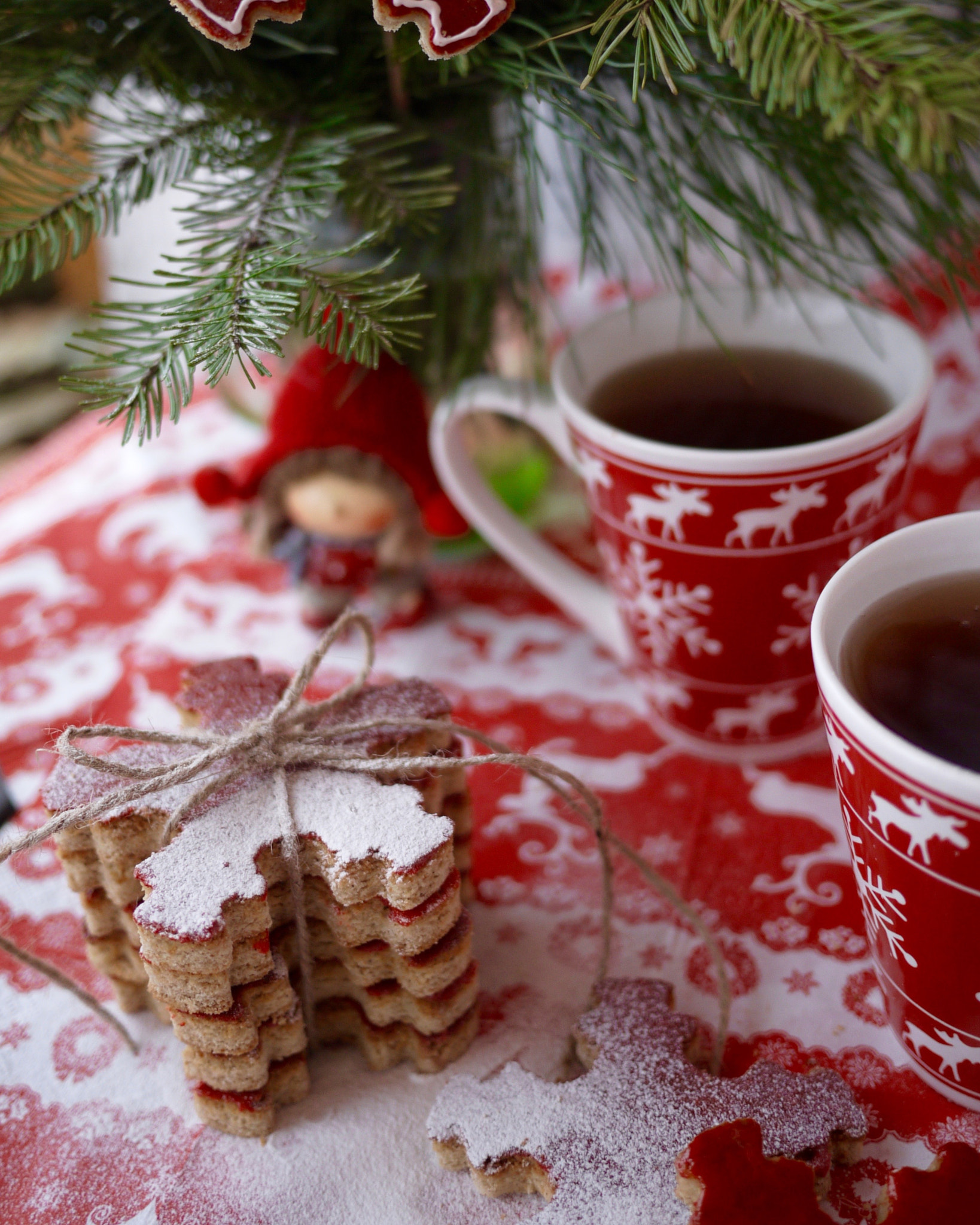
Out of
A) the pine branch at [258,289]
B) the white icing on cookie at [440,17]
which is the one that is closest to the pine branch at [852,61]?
the white icing on cookie at [440,17]

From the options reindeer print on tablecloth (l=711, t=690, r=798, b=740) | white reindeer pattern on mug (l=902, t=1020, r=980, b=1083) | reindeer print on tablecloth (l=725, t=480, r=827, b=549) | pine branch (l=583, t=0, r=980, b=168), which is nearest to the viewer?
pine branch (l=583, t=0, r=980, b=168)

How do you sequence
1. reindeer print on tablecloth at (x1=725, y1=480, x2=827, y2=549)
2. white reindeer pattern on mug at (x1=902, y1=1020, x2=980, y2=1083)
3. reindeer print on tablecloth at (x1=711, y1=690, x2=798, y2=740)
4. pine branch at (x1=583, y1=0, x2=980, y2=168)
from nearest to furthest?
1. pine branch at (x1=583, y1=0, x2=980, y2=168)
2. white reindeer pattern on mug at (x1=902, y1=1020, x2=980, y2=1083)
3. reindeer print on tablecloth at (x1=725, y1=480, x2=827, y2=549)
4. reindeer print on tablecloth at (x1=711, y1=690, x2=798, y2=740)

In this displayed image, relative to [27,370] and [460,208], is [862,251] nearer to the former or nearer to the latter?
[460,208]

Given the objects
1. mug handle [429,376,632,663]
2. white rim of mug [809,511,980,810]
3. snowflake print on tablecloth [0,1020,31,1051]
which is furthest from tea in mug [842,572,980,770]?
snowflake print on tablecloth [0,1020,31,1051]

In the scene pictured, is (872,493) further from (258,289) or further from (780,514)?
(258,289)

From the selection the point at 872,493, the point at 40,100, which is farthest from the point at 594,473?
the point at 40,100

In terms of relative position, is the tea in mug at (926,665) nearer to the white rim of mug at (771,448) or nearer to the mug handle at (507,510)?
the white rim of mug at (771,448)

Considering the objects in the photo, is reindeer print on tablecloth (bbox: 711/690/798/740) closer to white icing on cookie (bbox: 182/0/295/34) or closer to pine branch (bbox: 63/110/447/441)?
pine branch (bbox: 63/110/447/441)
